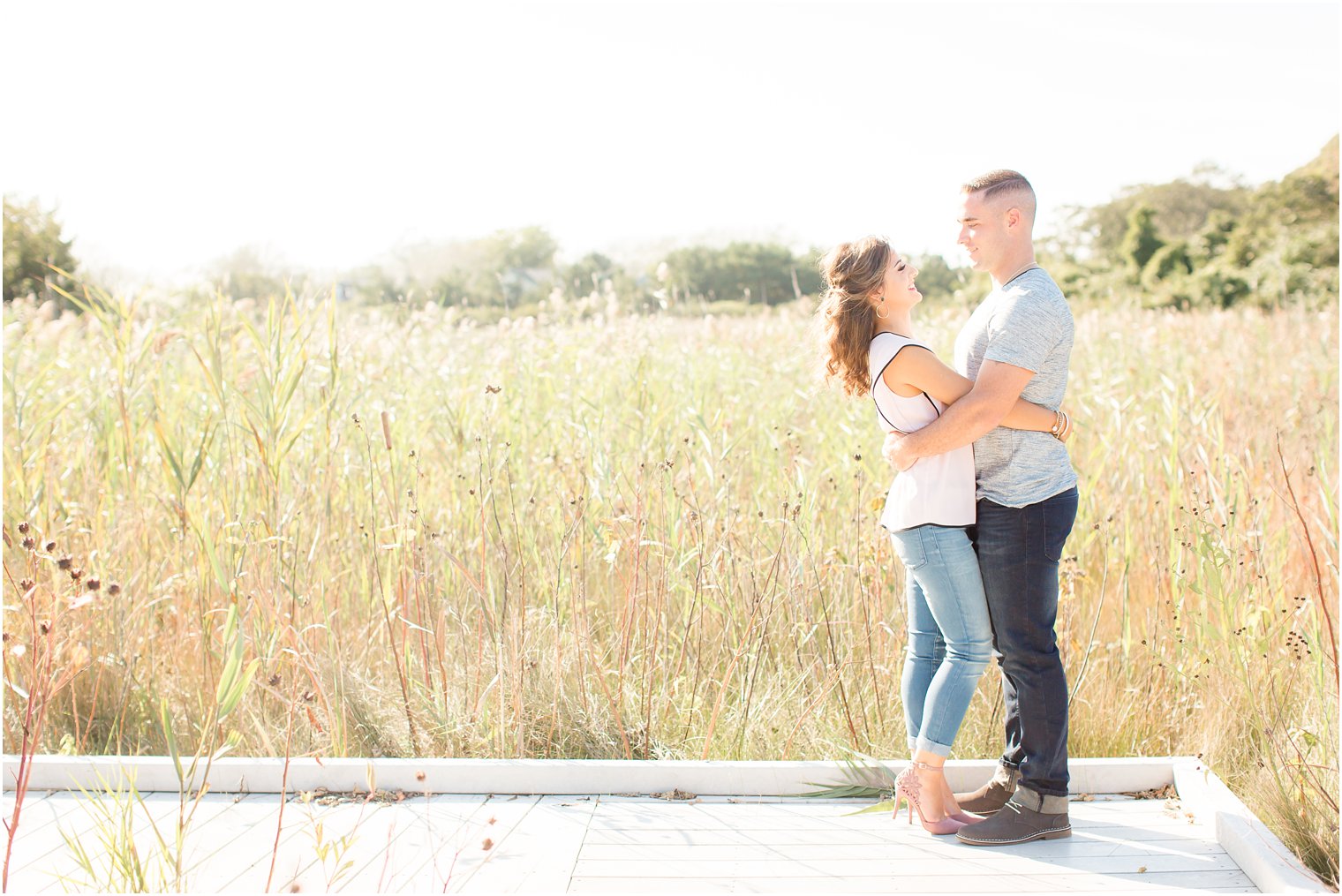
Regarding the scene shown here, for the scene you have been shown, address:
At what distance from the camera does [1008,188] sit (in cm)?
235

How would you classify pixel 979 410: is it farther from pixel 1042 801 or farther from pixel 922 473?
pixel 1042 801

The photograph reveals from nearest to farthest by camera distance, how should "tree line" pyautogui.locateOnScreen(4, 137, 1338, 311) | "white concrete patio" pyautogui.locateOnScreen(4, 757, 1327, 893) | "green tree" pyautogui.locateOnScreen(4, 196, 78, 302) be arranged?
"white concrete patio" pyautogui.locateOnScreen(4, 757, 1327, 893) → "tree line" pyautogui.locateOnScreen(4, 137, 1338, 311) → "green tree" pyautogui.locateOnScreen(4, 196, 78, 302)

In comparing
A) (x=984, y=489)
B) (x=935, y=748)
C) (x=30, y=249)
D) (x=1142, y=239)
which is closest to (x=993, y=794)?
(x=935, y=748)

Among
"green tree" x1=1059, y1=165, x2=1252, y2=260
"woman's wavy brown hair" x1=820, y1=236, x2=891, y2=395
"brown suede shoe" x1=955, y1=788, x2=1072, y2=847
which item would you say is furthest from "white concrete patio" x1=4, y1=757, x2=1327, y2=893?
"green tree" x1=1059, y1=165, x2=1252, y2=260

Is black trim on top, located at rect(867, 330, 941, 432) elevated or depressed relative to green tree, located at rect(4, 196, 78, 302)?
depressed

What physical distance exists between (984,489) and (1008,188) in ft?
2.28

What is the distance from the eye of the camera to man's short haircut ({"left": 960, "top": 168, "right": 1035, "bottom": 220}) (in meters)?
2.34

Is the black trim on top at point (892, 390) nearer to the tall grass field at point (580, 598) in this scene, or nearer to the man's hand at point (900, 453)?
the man's hand at point (900, 453)

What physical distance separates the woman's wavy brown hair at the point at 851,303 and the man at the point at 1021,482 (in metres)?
0.21

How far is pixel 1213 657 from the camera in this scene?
2.80m

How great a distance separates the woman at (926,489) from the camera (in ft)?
7.66

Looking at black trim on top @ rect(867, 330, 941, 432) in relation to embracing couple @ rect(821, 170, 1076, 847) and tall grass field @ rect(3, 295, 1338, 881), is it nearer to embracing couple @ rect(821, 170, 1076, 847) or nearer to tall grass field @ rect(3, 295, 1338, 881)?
embracing couple @ rect(821, 170, 1076, 847)

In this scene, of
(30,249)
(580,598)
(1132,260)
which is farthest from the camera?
(1132,260)

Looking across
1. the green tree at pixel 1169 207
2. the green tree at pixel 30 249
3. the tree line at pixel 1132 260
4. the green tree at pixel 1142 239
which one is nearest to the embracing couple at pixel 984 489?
the tree line at pixel 1132 260
